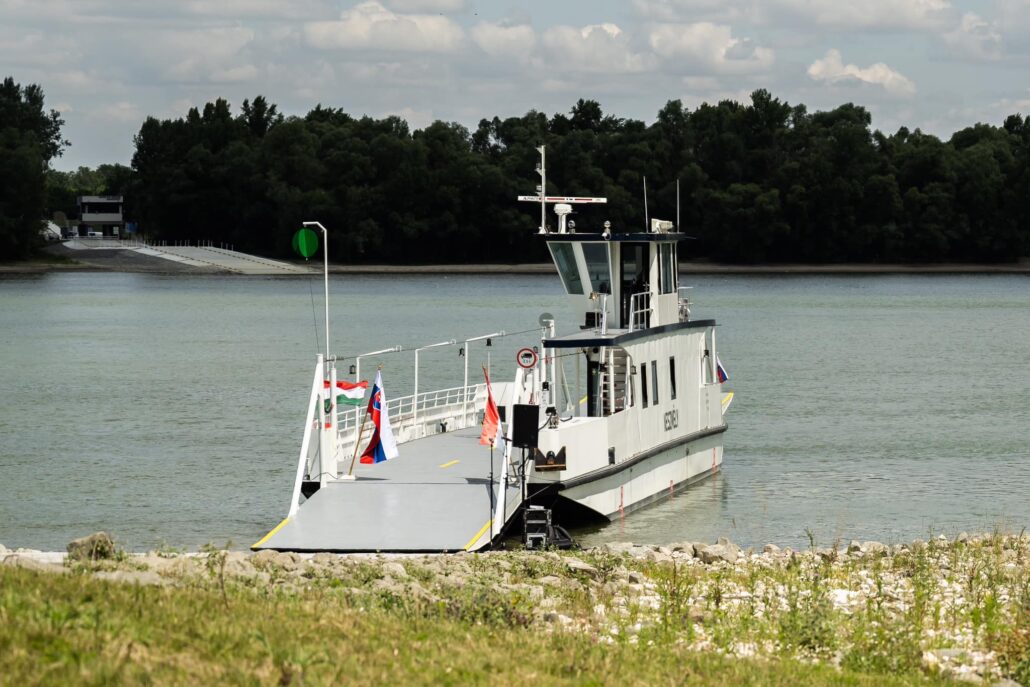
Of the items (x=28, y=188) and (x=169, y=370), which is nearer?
(x=169, y=370)

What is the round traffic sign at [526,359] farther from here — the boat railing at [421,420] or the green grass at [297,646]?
the green grass at [297,646]

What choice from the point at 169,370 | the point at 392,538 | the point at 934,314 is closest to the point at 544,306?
the point at 934,314

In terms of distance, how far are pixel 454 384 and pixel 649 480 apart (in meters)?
26.9

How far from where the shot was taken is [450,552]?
1861 cm

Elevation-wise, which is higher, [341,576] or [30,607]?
[30,607]

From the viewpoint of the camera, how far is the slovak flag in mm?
23078

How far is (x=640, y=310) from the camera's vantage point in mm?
27188

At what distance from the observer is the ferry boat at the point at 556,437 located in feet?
66.9

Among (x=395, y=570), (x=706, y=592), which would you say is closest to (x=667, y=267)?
(x=706, y=592)

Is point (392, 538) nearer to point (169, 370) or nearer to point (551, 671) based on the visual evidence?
point (551, 671)

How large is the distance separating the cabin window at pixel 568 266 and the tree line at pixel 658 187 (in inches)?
4505

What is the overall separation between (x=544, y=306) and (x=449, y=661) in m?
98.1

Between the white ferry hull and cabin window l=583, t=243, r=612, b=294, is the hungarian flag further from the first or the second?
cabin window l=583, t=243, r=612, b=294

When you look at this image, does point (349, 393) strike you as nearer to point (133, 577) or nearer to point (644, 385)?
point (644, 385)
